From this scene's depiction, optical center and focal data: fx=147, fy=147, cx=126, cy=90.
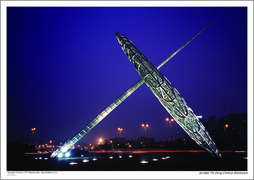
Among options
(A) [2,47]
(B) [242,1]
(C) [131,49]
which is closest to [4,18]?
(A) [2,47]

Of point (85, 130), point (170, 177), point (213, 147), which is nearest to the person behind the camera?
point (170, 177)

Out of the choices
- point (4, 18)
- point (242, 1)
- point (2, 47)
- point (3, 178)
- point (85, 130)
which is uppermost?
point (242, 1)

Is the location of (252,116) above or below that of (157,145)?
above

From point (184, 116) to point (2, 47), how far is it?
51.5 ft

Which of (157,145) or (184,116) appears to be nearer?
(184,116)

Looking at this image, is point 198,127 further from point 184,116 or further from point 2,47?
point 2,47

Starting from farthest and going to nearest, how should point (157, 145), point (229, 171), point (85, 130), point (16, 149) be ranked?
point (157, 145) < point (16, 149) < point (85, 130) < point (229, 171)

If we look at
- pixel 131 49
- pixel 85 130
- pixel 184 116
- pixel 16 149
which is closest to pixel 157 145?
pixel 85 130

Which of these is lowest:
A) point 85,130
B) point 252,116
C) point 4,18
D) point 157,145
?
point 157,145

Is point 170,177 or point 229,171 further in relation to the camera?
point 229,171

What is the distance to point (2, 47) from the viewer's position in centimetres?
1167

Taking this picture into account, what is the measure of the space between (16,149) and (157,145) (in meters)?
33.2

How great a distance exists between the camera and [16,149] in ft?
110

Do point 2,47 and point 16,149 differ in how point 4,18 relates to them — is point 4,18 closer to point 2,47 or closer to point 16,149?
point 2,47
